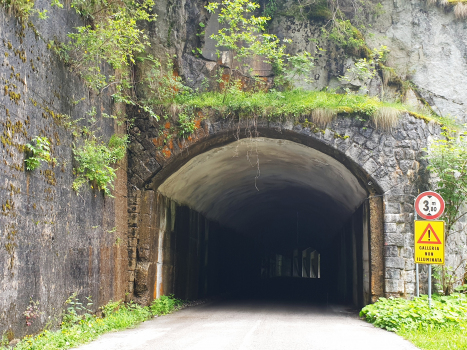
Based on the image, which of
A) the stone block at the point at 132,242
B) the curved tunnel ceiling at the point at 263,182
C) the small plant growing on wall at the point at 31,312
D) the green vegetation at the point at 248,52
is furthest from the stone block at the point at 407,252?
the small plant growing on wall at the point at 31,312

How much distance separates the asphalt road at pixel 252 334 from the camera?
619cm

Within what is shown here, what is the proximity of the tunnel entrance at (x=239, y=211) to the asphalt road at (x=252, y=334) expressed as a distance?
57.8 inches

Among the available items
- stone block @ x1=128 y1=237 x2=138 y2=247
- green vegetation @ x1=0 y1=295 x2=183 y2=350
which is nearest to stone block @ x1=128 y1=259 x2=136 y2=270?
stone block @ x1=128 y1=237 x2=138 y2=247

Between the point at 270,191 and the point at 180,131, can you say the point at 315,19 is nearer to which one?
the point at 180,131

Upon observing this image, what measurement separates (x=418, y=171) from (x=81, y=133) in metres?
6.71

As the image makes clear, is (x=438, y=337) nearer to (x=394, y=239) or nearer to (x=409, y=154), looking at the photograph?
(x=394, y=239)

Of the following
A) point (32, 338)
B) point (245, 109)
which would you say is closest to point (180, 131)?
point (245, 109)

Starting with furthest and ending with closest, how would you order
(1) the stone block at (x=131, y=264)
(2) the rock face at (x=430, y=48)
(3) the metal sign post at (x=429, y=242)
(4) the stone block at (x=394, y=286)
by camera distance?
(2) the rock face at (x=430, y=48) → (1) the stone block at (x=131, y=264) → (4) the stone block at (x=394, y=286) → (3) the metal sign post at (x=429, y=242)

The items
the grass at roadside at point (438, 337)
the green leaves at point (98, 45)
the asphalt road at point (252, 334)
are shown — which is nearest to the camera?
the grass at roadside at point (438, 337)

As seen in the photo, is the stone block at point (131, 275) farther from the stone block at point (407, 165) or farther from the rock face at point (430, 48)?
the rock face at point (430, 48)

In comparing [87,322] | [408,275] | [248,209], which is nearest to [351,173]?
[408,275]

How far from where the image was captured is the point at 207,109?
34.4ft

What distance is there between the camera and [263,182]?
15430 millimetres

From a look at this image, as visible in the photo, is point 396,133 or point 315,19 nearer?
point 396,133
